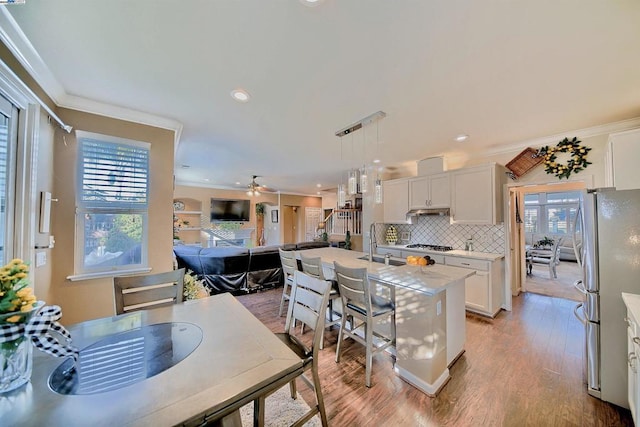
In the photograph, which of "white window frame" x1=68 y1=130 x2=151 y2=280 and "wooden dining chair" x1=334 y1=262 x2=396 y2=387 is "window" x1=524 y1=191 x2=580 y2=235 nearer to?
"wooden dining chair" x1=334 y1=262 x2=396 y2=387

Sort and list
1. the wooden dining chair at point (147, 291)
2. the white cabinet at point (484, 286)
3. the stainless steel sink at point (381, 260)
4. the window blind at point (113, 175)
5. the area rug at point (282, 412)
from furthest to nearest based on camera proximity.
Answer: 1. the white cabinet at point (484, 286)
2. the stainless steel sink at point (381, 260)
3. the window blind at point (113, 175)
4. the wooden dining chair at point (147, 291)
5. the area rug at point (282, 412)

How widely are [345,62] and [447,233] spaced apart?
12.1 ft

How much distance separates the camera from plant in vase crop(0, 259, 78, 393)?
812 millimetres

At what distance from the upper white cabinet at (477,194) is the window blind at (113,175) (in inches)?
174

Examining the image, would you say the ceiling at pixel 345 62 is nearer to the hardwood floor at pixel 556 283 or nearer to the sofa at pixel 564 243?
the hardwood floor at pixel 556 283

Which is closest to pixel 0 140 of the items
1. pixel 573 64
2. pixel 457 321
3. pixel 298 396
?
pixel 298 396

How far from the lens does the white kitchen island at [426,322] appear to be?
182cm

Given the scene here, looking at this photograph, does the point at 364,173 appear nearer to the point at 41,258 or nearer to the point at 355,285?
the point at 355,285

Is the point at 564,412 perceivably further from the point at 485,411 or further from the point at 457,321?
the point at 457,321

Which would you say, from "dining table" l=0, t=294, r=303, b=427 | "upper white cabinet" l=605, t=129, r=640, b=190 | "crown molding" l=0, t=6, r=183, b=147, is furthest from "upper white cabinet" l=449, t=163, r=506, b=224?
"crown molding" l=0, t=6, r=183, b=147

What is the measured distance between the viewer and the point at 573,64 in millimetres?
1662

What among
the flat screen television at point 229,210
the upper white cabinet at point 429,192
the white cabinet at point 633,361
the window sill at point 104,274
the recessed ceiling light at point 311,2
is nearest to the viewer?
the recessed ceiling light at point 311,2

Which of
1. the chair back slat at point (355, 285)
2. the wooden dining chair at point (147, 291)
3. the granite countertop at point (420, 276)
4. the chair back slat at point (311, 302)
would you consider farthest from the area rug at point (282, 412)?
the granite countertop at point (420, 276)

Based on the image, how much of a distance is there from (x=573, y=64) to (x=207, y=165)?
546cm
